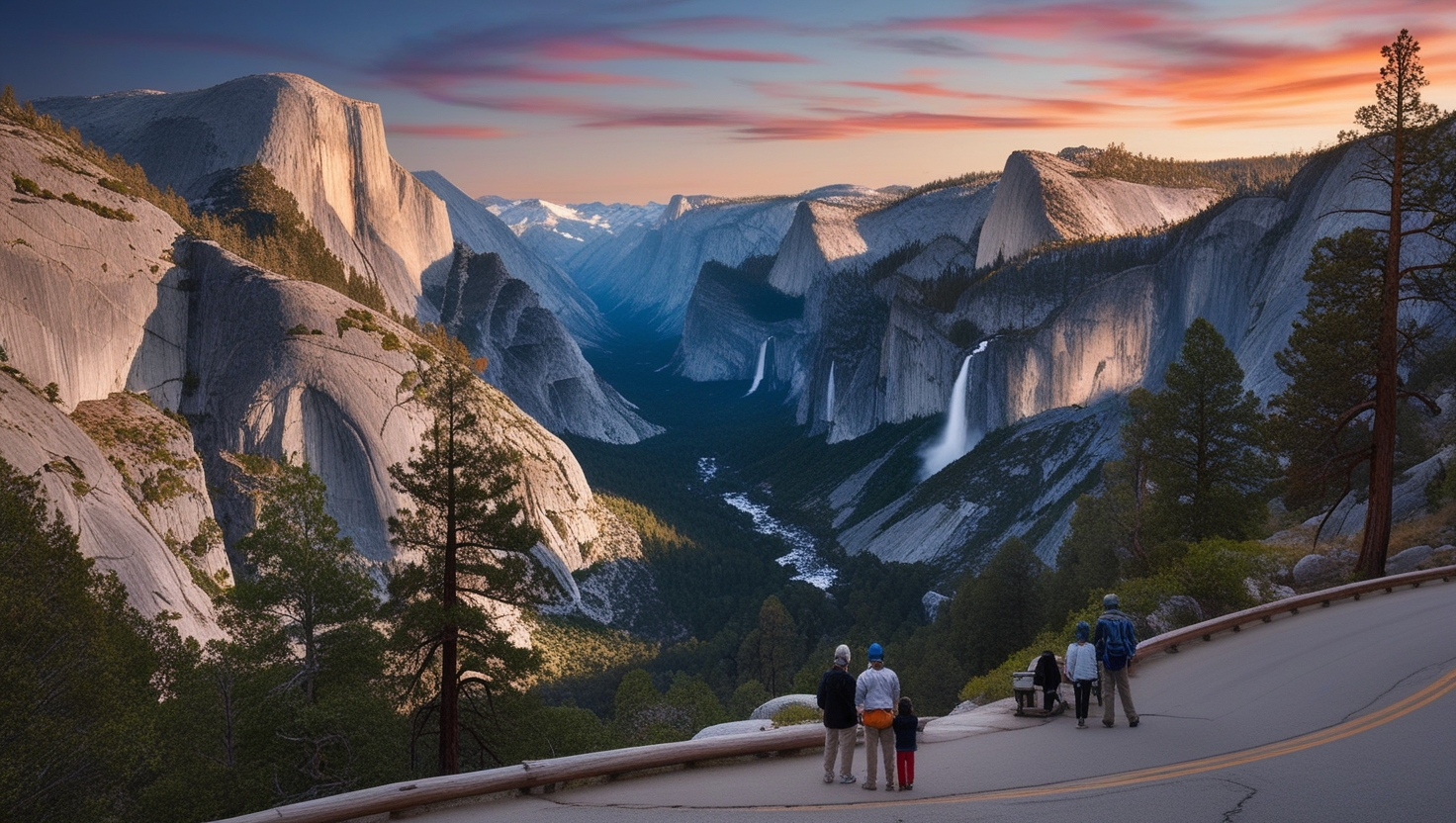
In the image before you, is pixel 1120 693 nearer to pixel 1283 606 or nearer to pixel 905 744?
pixel 905 744

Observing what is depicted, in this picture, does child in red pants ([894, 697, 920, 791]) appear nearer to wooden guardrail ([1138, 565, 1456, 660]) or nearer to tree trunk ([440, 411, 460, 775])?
wooden guardrail ([1138, 565, 1456, 660])

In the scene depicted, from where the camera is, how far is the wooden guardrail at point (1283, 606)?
21219mm

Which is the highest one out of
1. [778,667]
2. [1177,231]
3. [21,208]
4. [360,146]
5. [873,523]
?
[360,146]

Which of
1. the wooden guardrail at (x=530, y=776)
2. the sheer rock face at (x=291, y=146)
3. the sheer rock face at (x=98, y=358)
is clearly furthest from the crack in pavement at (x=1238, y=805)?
the sheer rock face at (x=291, y=146)

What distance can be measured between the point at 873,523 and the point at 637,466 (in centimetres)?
3274

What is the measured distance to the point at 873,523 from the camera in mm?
90625

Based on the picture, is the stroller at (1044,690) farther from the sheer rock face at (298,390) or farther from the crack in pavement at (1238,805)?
the sheer rock face at (298,390)

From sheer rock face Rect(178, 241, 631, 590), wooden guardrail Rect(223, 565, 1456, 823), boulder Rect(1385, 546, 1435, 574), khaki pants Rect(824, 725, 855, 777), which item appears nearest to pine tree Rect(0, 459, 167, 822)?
wooden guardrail Rect(223, 565, 1456, 823)

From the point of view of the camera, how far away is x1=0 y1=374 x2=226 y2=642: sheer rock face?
32.2 metres

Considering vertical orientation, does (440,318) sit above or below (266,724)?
above

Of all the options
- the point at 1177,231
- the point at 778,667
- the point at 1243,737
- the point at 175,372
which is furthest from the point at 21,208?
the point at 1177,231

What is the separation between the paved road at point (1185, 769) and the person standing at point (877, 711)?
450 mm

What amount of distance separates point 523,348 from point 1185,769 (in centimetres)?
11836

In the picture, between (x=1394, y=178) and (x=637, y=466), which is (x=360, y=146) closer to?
(x=637, y=466)
